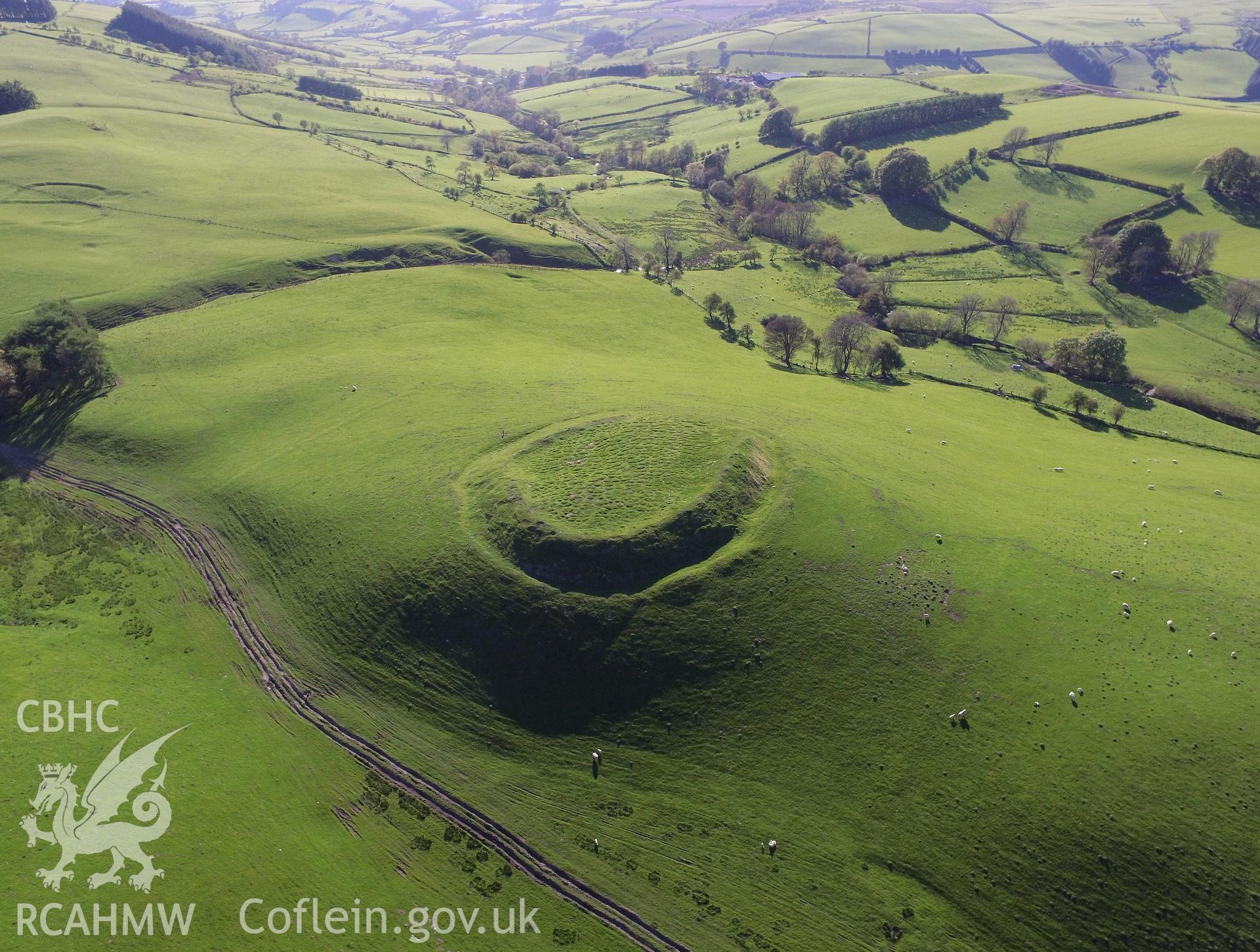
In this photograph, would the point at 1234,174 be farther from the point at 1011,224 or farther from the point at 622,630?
the point at 622,630

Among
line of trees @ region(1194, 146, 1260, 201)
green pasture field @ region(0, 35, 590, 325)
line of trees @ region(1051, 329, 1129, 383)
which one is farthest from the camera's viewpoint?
line of trees @ region(1194, 146, 1260, 201)

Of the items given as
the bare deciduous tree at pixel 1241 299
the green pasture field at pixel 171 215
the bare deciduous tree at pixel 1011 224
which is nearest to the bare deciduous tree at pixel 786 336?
the green pasture field at pixel 171 215

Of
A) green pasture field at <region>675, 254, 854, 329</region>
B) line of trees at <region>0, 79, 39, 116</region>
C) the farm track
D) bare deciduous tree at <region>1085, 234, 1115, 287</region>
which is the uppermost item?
line of trees at <region>0, 79, 39, 116</region>

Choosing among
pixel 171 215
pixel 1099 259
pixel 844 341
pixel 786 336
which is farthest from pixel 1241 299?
pixel 171 215

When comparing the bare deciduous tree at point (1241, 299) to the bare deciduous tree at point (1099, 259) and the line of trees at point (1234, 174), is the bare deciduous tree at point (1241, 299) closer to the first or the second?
the bare deciduous tree at point (1099, 259)

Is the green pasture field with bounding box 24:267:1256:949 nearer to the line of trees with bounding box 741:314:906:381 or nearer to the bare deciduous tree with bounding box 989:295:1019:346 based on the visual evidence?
the line of trees with bounding box 741:314:906:381

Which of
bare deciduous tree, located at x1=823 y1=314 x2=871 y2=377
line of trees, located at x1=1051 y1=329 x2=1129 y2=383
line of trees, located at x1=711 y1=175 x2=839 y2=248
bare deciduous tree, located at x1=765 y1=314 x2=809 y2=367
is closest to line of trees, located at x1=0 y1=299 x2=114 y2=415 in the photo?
bare deciduous tree, located at x1=765 y1=314 x2=809 y2=367

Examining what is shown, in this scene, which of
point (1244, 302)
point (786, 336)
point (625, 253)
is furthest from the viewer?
point (625, 253)
